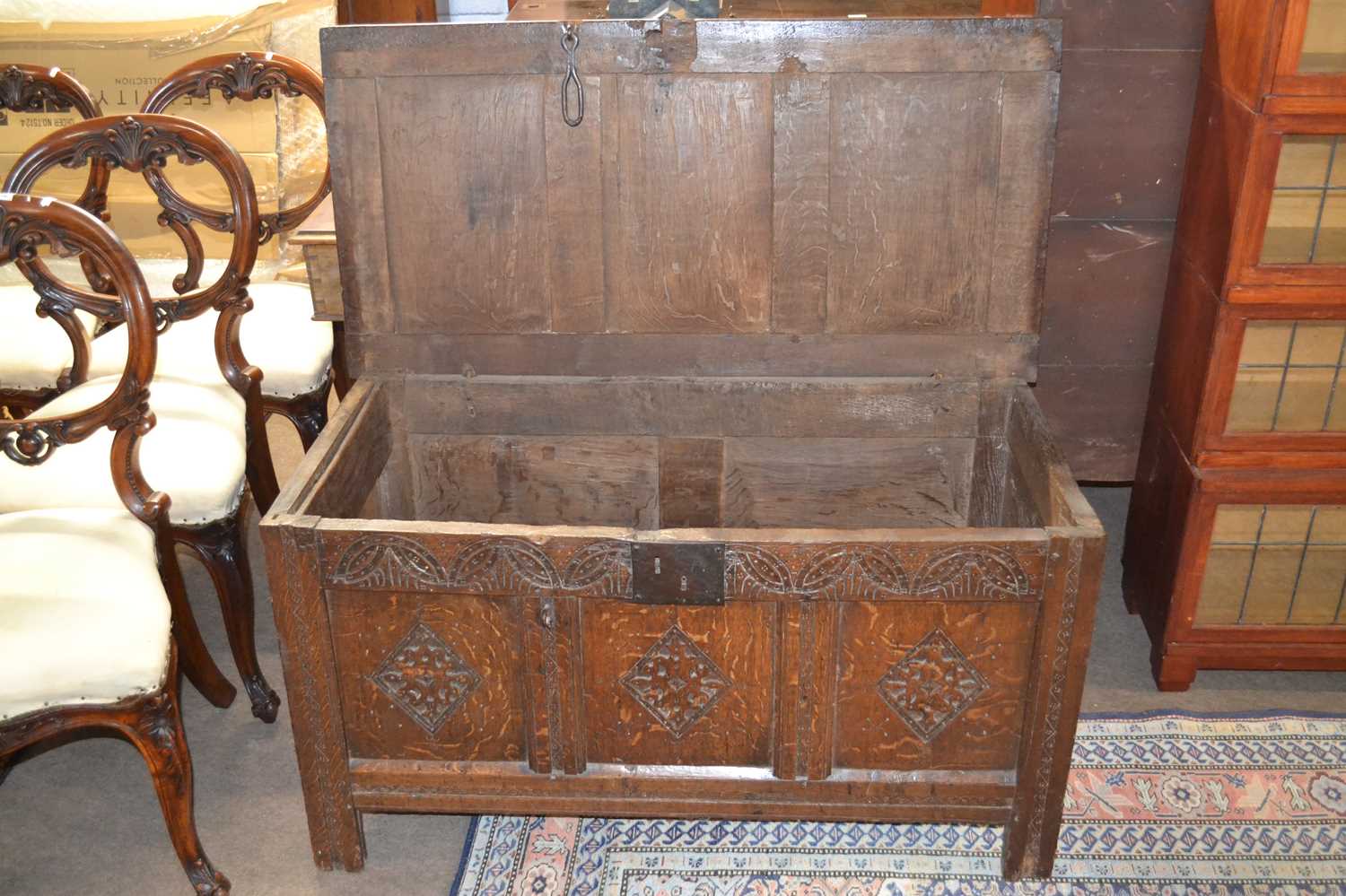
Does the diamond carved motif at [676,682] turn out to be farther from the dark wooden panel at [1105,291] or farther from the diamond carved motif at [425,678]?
the dark wooden panel at [1105,291]

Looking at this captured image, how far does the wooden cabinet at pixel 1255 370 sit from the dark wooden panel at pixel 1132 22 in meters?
0.06

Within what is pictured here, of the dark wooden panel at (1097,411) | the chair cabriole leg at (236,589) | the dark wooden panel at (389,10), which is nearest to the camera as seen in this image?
the chair cabriole leg at (236,589)

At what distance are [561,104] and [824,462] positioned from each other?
2.64 ft

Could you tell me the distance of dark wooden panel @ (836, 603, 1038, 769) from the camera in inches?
71.7

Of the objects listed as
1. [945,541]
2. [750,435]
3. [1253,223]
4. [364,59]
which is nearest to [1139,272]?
[1253,223]

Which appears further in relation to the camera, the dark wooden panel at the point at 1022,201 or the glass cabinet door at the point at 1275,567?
the glass cabinet door at the point at 1275,567

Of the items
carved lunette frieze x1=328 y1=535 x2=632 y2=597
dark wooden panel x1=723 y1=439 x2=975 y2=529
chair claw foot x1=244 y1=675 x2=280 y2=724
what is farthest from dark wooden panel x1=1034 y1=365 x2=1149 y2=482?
chair claw foot x1=244 y1=675 x2=280 y2=724

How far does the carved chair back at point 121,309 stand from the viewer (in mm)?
1880

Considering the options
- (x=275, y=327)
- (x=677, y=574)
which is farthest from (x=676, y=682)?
(x=275, y=327)

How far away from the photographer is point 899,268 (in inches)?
87.4

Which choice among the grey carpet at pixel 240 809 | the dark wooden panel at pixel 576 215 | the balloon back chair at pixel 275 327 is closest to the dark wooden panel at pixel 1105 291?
the grey carpet at pixel 240 809

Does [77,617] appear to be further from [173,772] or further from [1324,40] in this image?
[1324,40]

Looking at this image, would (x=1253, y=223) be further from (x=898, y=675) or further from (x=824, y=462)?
(x=898, y=675)

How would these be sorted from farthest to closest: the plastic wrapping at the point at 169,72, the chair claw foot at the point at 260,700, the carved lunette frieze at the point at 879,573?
the plastic wrapping at the point at 169,72, the chair claw foot at the point at 260,700, the carved lunette frieze at the point at 879,573
